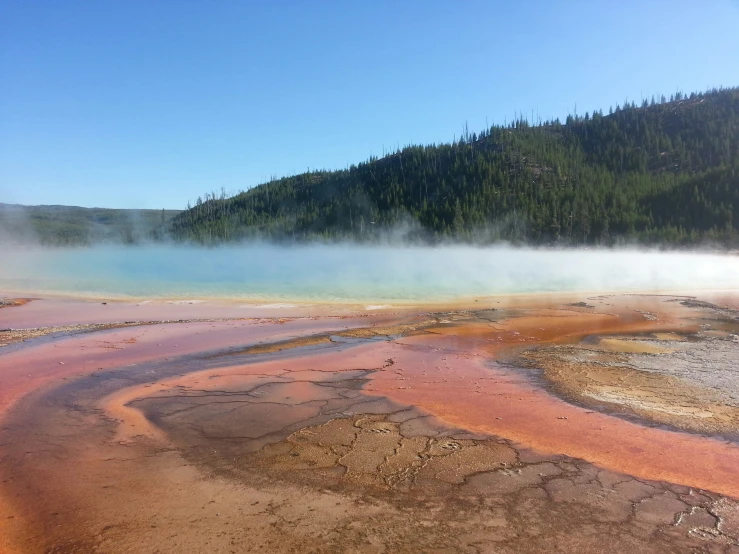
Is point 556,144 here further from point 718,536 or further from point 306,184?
point 718,536

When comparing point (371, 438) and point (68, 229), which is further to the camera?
point (68, 229)

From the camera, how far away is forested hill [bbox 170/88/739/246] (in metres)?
80.2

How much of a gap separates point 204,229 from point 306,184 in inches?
1363

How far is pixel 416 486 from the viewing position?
5.68 meters

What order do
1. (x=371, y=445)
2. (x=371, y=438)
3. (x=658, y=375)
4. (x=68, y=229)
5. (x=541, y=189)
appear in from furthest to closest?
1. (x=68, y=229)
2. (x=541, y=189)
3. (x=658, y=375)
4. (x=371, y=438)
5. (x=371, y=445)

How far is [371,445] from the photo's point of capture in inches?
269

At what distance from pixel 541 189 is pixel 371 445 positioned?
95.3 metres

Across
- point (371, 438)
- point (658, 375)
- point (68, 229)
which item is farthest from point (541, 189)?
point (68, 229)

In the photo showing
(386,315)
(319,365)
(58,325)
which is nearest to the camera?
(319,365)

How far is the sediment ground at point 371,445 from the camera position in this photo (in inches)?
191

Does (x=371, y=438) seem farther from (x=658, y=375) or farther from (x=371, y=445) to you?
(x=658, y=375)

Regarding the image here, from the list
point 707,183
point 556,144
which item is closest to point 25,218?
point 556,144

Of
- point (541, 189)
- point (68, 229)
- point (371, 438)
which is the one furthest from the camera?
point (68, 229)

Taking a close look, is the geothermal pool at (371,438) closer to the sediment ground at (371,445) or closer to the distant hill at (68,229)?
the sediment ground at (371,445)
